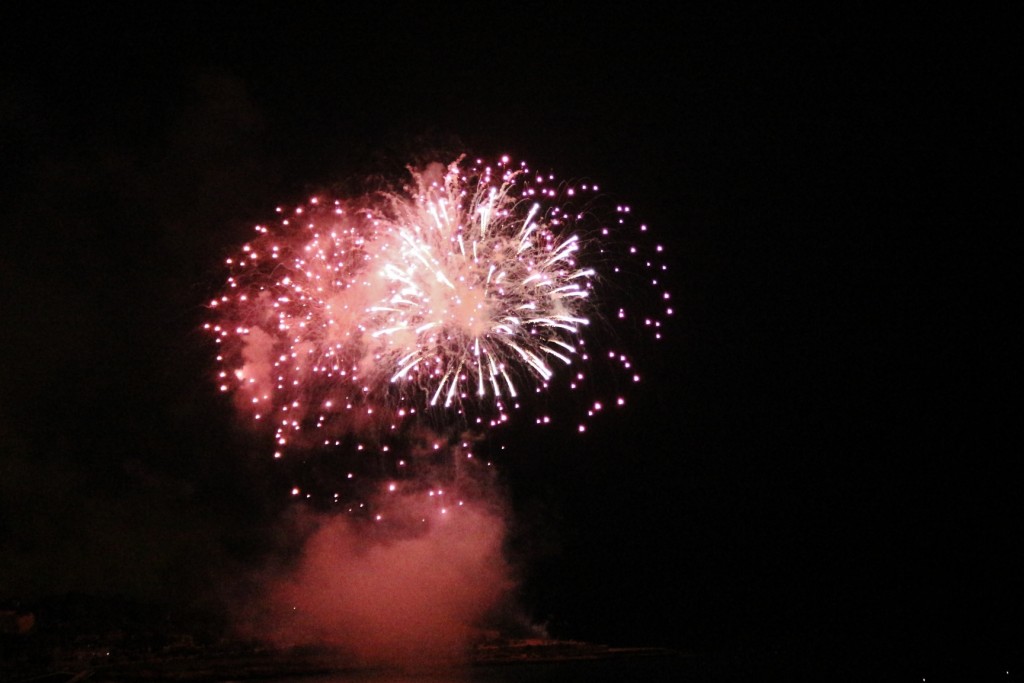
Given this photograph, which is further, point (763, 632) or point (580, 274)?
point (763, 632)

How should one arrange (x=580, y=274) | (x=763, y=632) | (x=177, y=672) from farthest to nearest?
1. (x=763, y=632)
2. (x=177, y=672)
3. (x=580, y=274)

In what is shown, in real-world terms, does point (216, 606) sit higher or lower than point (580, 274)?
lower

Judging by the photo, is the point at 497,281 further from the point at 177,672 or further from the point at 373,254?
the point at 177,672

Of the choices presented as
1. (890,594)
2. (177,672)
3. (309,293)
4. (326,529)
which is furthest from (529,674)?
(890,594)

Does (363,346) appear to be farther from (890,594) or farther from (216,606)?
(890,594)

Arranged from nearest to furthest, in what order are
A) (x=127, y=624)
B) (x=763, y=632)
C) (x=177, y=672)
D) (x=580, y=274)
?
(x=580, y=274) < (x=177, y=672) < (x=127, y=624) < (x=763, y=632)

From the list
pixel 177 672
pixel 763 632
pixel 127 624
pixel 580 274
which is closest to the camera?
pixel 580 274

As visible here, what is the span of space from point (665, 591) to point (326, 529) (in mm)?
10912

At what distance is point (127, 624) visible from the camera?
19188 millimetres

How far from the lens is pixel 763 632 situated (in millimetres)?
22547


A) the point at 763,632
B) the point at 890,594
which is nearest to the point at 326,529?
the point at 763,632

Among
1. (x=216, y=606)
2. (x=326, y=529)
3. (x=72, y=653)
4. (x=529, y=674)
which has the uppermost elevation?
(x=326, y=529)

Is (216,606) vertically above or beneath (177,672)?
above

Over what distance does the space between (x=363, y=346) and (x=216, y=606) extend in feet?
37.2
